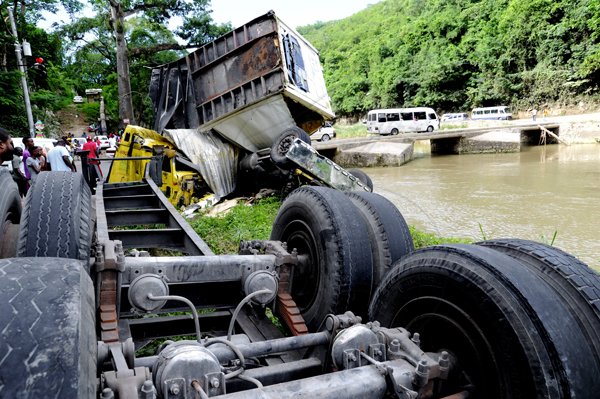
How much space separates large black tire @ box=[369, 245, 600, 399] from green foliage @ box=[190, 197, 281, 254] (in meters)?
4.34

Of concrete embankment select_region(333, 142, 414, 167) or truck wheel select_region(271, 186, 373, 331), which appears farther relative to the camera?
concrete embankment select_region(333, 142, 414, 167)

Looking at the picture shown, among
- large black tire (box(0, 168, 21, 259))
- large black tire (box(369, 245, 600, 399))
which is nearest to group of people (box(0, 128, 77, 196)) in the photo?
large black tire (box(0, 168, 21, 259))

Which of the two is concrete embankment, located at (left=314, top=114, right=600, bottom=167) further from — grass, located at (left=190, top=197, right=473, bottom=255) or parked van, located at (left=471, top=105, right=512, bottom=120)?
grass, located at (left=190, top=197, right=473, bottom=255)

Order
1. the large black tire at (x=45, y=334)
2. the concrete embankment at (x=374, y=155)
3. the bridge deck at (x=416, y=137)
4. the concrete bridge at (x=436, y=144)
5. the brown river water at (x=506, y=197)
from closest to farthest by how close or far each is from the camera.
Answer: the large black tire at (x=45, y=334) < the brown river water at (x=506, y=197) < the concrete embankment at (x=374, y=155) < the concrete bridge at (x=436, y=144) < the bridge deck at (x=416, y=137)

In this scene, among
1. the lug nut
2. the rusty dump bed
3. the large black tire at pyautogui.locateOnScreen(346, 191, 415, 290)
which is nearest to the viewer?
the lug nut

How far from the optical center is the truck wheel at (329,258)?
8.82 ft

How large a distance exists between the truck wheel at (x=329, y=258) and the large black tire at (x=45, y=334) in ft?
4.84

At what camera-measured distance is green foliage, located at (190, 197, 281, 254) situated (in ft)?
21.3

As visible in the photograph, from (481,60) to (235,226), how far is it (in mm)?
48135

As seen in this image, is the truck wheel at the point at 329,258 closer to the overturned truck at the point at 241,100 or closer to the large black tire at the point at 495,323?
the large black tire at the point at 495,323

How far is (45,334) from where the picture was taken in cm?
124

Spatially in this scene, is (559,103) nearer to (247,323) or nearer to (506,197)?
(506,197)

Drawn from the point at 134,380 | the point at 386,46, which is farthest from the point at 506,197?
the point at 386,46

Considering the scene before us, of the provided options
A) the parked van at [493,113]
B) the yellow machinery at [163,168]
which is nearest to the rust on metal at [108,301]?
the yellow machinery at [163,168]
